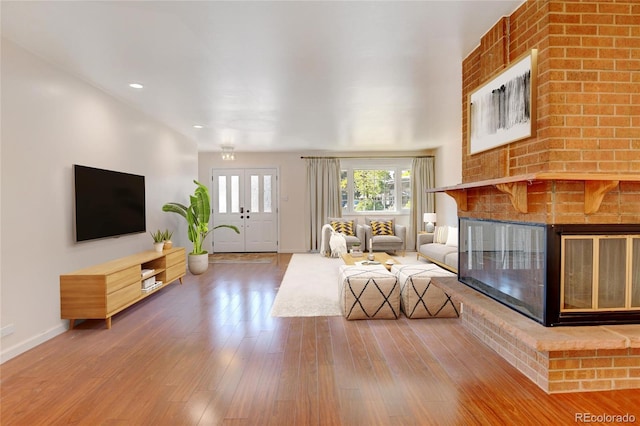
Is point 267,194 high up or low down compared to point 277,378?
up

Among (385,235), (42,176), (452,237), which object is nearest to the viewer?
(42,176)

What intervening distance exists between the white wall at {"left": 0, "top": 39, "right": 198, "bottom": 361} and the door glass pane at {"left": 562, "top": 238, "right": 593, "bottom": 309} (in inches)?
155

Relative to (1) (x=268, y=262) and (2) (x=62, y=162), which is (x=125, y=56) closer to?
(2) (x=62, y=162)

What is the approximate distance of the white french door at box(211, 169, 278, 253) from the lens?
827cm

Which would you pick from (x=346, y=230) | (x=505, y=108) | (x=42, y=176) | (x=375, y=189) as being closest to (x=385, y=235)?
(x=346, y=230)

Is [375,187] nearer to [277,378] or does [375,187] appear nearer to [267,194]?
[267,194]

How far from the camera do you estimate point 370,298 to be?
11.3 ft

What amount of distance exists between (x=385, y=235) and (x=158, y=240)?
15.0ft

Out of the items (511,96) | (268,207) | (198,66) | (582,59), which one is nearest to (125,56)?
(198,66)

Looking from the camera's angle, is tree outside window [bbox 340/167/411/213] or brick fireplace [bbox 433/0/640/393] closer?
brick fireplace [bbox 433/0/640/393]

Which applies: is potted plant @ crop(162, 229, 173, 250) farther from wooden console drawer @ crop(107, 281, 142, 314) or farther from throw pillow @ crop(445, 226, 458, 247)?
throw pillow @ crop(445, 226, 458, 247)

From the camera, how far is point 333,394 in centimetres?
212

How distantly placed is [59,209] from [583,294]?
4.24 m

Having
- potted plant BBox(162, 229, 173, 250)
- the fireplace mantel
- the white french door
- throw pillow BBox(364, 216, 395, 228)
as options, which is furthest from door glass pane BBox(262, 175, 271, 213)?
the fireplace mantel
